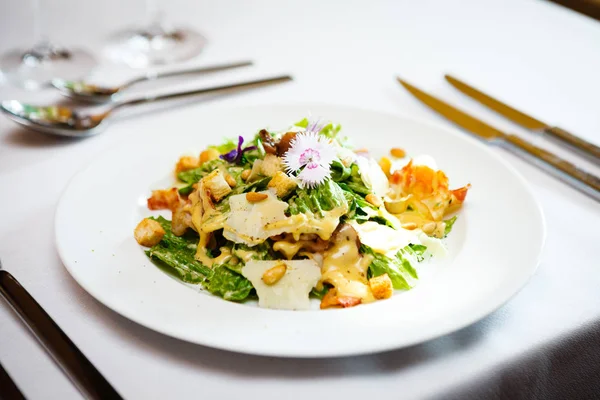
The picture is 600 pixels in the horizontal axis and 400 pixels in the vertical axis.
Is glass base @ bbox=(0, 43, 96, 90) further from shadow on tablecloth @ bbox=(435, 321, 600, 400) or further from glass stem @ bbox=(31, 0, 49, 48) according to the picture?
shadow on tablecloth @ bbox=(435, 321, 600, 400)

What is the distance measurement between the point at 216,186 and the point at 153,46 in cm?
177

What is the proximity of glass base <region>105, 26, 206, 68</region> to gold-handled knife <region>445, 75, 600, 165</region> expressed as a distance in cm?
139

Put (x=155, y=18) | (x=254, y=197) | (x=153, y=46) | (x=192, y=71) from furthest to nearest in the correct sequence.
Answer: (x=155, y=18), (x=153, y=46), (x=192, y=71), (x=254, y=197)

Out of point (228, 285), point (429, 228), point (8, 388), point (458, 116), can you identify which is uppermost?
point (458, 116)

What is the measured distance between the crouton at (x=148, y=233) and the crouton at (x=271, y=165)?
1.18 feet

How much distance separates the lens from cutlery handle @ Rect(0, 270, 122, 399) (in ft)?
4.31

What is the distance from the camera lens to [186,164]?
214 centimetres

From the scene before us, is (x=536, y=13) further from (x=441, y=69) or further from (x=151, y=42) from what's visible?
(x=151, y=42)

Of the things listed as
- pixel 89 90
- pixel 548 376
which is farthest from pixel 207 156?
pixel 548 376

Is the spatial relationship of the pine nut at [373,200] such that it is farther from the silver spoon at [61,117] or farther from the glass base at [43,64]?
the glass base at [43,64]

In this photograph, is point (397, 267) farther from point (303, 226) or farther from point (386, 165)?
point (386, 165)

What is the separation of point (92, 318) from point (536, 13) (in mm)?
3492

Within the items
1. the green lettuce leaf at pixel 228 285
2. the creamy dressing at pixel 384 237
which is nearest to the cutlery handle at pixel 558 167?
the creamy dressing at pixel 384 237

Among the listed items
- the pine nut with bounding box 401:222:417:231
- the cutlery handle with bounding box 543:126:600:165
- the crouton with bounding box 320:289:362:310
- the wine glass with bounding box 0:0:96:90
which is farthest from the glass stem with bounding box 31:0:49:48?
the cutlery handle with bounding box 543:126:600:165
